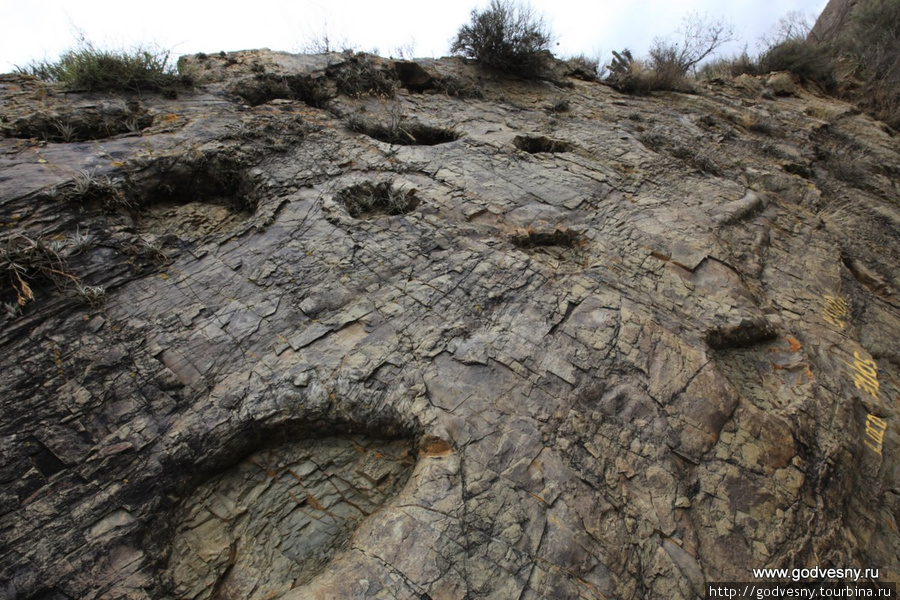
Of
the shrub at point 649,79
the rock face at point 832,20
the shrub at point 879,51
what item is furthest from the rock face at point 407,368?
the rock face at point 832,20

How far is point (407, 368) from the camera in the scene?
3.21m

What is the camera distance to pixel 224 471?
9.50ft

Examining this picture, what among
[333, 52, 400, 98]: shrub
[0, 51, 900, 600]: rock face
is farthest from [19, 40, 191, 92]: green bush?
[333, 52, 400, 98]: shrub

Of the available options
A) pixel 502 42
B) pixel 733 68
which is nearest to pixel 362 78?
pixel 502 42

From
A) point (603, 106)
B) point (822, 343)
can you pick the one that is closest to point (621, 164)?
point (603, 106)

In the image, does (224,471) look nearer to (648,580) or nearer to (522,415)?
(522,415)

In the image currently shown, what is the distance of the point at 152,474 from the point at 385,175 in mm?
3827

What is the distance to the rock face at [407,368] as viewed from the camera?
2488mm

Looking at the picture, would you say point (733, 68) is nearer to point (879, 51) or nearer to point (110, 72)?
point (879, 51)

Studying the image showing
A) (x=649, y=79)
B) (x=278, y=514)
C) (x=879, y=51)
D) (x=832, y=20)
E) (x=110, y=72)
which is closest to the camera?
(x=278, y=514)

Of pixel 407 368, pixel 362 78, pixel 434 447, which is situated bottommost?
pixel 434 447

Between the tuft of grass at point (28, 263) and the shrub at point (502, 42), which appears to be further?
the shrub at point (502, 42)

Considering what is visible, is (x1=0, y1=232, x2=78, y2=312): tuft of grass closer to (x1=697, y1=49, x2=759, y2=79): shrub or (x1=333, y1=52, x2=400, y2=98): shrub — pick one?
(x1=333, y1=52, x2=400, y2=98): shrub

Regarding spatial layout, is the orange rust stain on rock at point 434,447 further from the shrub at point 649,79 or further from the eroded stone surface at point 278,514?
the shrub at point 649,79
